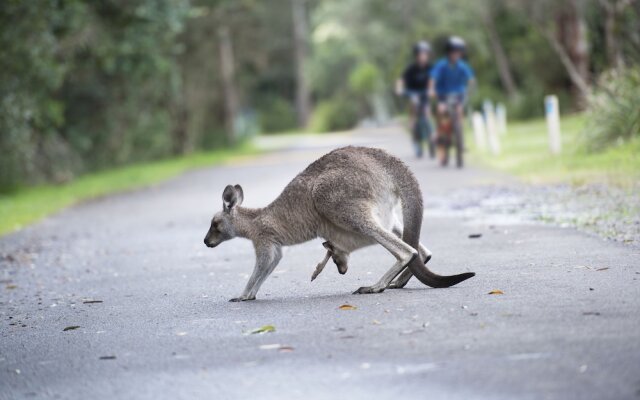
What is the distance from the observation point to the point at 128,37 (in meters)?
30.8

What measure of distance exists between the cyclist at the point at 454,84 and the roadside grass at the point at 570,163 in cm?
128

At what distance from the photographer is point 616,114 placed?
2220 centimetres

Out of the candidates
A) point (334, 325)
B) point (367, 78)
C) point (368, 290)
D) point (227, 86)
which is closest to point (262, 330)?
point (334, 325)

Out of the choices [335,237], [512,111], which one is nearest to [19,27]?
[335,237]

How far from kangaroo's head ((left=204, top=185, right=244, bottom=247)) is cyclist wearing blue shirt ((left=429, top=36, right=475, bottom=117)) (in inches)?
561

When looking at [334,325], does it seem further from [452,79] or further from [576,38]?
[576,38]

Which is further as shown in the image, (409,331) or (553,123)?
(553,123)

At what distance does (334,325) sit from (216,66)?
41704mm

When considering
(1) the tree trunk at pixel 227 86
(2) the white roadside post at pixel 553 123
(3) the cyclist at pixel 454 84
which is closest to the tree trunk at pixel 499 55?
(1) the tree trunk at pixel 227 86

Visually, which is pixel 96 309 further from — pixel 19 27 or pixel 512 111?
pixel 512 111

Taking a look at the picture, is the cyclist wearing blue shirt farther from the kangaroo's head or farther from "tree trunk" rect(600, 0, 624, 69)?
the kangaroo's head

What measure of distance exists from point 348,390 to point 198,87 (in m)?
40.8

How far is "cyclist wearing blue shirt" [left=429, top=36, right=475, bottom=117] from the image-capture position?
23344mm

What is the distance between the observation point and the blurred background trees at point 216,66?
25.4 m
